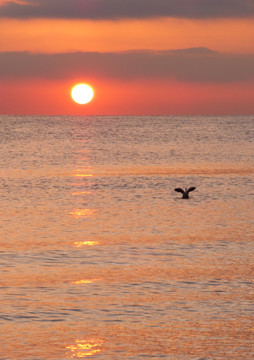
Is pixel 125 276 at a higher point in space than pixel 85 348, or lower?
higher

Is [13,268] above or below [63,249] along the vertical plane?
below

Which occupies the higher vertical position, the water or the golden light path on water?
the water

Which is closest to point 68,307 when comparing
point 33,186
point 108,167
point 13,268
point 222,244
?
point 13,268

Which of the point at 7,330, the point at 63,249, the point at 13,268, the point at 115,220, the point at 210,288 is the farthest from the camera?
the point at 115,220

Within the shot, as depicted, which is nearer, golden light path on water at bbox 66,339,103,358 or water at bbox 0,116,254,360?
golden light path on water at bbox 66,339,103,358

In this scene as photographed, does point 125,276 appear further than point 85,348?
Yes

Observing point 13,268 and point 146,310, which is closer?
point 146,310

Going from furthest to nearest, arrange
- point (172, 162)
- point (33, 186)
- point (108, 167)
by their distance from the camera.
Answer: point (172, 162), point (108, 167), point (33, 186)

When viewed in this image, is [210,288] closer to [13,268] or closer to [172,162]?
[13,268]

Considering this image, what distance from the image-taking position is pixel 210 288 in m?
19.8

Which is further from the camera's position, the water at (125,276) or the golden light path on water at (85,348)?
the water at (125,276)

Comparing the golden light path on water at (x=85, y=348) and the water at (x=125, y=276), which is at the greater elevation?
the water at (x=125, y=276)

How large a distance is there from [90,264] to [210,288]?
435 centimetres

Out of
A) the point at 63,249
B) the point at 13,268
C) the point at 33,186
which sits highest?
the point at 33,186
